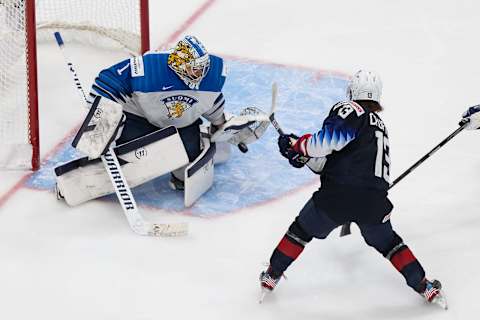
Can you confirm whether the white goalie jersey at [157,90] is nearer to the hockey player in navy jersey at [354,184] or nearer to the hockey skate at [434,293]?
the hockey player in navy jersey at [354,184]

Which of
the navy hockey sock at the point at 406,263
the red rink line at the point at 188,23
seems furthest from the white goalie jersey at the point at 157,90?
the red rink line at the point at 188,23

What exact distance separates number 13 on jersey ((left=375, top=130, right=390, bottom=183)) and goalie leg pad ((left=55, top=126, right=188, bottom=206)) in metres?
0.90

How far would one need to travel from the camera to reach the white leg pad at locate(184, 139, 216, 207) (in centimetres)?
→ 400

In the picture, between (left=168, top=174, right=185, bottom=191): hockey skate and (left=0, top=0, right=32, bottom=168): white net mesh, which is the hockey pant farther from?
(left=0, top=0, right=32, bottom=168): white net mesh

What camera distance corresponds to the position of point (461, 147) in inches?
178

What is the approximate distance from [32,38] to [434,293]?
1.77 m

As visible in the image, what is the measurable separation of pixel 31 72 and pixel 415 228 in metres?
1.57

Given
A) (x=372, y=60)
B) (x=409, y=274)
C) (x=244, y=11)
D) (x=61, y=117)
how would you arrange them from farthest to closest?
(x=244, y=11) < (x=372, y=60) < (x=61, y=117) < (x=409, y=274)

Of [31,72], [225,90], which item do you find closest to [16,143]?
[31,72]

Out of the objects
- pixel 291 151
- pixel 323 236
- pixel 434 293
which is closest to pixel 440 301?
pixel 434 293

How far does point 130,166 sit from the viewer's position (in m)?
4.01

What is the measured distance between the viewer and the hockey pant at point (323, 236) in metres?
3.47

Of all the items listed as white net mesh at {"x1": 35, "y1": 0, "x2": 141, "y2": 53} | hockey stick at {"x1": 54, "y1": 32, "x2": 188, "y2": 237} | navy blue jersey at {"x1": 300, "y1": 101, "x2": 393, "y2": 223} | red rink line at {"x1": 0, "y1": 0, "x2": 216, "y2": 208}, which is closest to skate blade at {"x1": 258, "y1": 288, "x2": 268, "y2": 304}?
navy blue jersey at {"x1": 300, "y1": 101, "x2": 393, "y2": 223}

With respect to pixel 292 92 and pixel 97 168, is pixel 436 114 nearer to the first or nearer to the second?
pixel 292 92
